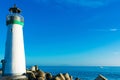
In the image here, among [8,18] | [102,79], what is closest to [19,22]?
[8,18]

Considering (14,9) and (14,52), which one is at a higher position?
(14,9)

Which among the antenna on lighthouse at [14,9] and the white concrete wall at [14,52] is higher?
the antenna on lighthouse at [14,9]

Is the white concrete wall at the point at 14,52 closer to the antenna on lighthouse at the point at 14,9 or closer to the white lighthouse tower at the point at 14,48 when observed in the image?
the white lighthouse tower at the point at 14,48

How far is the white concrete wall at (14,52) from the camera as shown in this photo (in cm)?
A: 2705

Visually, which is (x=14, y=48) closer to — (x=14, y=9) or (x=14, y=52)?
(x=14, y=52)

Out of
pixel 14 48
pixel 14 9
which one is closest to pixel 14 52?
pixel 14 48

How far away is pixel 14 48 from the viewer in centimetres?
2716

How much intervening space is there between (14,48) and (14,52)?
0.49 meters

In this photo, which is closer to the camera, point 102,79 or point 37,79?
point 37,79

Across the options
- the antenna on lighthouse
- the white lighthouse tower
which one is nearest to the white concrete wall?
the white lighthouse tower

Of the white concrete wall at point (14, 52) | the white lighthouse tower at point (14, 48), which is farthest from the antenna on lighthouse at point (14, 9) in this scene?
the white concrete wall at point (14, 52)

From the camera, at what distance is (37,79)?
2688cm

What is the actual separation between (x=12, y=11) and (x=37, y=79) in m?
9.38

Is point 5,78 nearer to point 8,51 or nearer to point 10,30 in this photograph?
point 8,51
